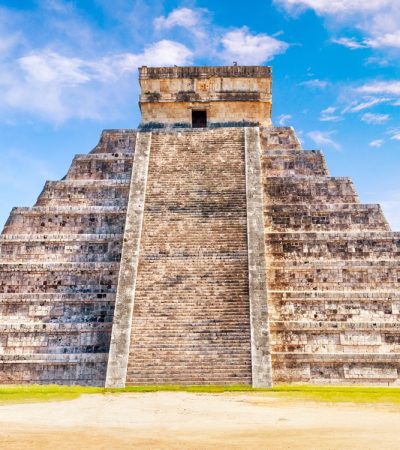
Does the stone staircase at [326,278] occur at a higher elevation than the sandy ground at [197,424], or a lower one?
higher

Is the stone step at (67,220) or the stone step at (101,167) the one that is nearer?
the stone step at (67,220)

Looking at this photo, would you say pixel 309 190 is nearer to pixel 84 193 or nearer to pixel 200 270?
pixel 200 270

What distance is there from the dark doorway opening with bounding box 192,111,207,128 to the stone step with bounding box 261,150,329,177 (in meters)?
3.45

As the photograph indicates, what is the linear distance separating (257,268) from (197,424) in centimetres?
749

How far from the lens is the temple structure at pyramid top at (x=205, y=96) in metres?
22.4

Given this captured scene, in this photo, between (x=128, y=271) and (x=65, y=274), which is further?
(x=65, y=274)

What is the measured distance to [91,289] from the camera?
16297 millimetres

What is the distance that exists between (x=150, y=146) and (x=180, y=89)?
133 inches

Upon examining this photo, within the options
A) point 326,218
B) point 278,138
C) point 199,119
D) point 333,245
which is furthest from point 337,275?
point 199,119

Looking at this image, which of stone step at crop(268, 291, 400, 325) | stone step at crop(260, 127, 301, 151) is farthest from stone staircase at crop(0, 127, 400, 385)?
stone step at crop(260, 127, 301, 151)

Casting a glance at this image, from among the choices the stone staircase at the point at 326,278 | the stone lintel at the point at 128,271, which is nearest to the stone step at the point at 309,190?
the stone staircase at the point at 326,278

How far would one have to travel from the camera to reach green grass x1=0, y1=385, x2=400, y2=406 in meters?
11.1

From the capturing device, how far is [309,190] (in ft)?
61.7

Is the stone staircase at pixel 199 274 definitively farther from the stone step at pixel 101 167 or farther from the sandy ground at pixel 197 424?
the sandy ground at pixel 197 424
